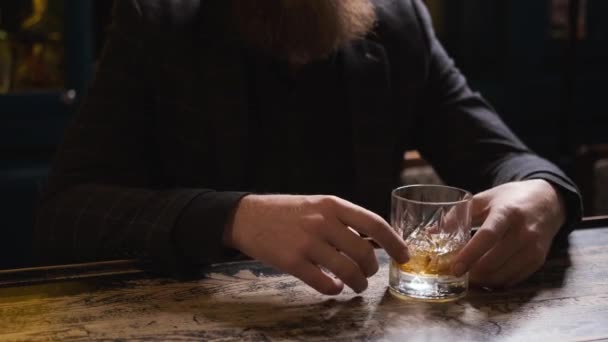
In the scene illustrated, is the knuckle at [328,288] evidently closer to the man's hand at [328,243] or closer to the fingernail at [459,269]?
the man's hand at [328,243]

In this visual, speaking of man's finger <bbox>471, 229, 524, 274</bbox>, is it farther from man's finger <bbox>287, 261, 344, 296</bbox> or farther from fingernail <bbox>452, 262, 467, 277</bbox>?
man's finger <bbox>287, 261, 344, 296</bbox>

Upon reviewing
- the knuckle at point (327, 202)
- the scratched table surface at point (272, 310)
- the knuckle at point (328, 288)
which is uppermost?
the knuckle at point (327, 202)

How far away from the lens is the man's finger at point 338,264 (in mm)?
930

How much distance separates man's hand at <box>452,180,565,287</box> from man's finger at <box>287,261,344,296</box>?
14 centimetres

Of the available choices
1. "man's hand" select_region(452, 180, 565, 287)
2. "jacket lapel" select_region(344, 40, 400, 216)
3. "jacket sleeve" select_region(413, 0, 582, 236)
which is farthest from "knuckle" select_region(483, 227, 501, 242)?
"jacket lapel" select_region(344, 40, 400, 216)

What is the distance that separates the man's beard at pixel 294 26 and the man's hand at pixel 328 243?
530 millimetres

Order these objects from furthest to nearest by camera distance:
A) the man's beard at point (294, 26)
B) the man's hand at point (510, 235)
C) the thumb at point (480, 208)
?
the man's beard at point (294, 26)
the thumb at point (480, 208)
the man's hand at point (510, 235)

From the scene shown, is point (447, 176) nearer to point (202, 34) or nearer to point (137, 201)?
point (202, 34)

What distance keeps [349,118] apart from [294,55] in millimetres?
160

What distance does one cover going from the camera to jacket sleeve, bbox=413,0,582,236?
149 centimetres

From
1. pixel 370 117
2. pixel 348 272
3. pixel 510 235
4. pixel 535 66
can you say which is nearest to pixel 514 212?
pixel 510 235

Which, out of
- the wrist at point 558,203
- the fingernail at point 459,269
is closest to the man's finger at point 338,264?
the fingernail at point 459,269

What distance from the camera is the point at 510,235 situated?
1.04 meters

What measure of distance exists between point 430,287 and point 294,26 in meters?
0.64
